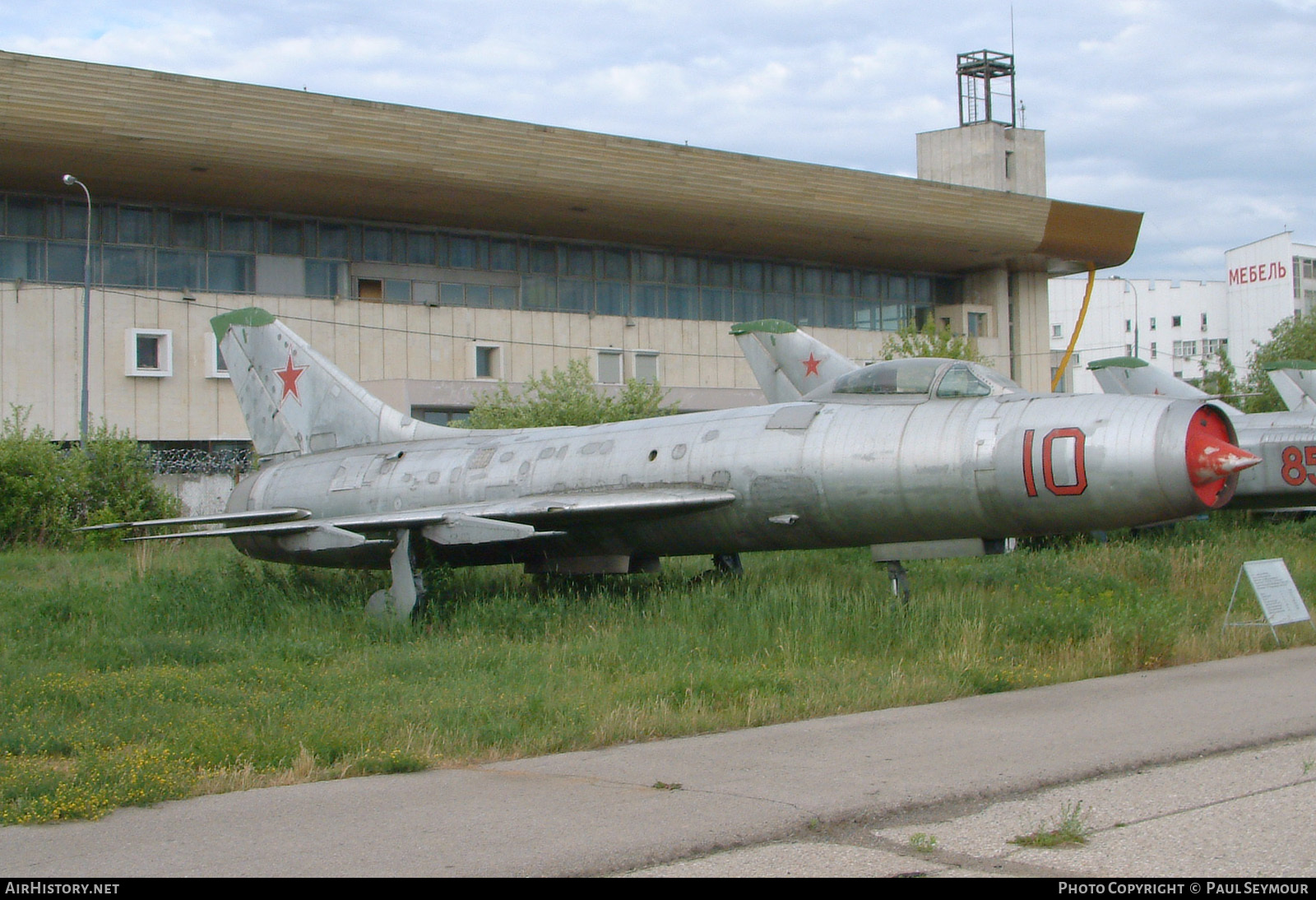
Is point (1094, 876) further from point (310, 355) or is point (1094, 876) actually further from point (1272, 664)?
point (310, 355)

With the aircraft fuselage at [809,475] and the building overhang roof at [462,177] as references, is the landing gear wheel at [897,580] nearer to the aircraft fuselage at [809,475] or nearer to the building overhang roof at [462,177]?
the aircraft fuselage at [809,475]

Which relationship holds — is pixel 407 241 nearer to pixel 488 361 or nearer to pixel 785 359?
pixel 488 361

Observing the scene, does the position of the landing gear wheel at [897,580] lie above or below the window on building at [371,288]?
below

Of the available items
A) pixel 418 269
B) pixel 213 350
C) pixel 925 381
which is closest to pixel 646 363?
pixel 418 269

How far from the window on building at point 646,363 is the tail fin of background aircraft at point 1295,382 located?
2007 cm

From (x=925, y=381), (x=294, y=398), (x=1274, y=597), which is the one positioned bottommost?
(x=1274, y=597)

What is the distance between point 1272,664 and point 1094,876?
6.90m

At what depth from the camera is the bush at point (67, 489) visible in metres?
25.2

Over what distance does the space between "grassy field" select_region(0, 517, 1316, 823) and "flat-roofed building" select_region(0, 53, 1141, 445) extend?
1792 centimetres

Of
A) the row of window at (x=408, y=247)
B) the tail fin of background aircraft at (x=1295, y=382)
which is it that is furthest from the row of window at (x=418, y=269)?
the tail fin of background aircraft at (x=1295, y=382)

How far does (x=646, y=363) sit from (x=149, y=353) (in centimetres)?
1589

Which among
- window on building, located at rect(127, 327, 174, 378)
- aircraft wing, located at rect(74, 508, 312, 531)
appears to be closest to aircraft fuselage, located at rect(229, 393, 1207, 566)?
aircraft wing, located at rect(74, 508, 312, 531)

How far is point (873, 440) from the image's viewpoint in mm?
12883

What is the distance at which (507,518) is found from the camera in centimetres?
1443
